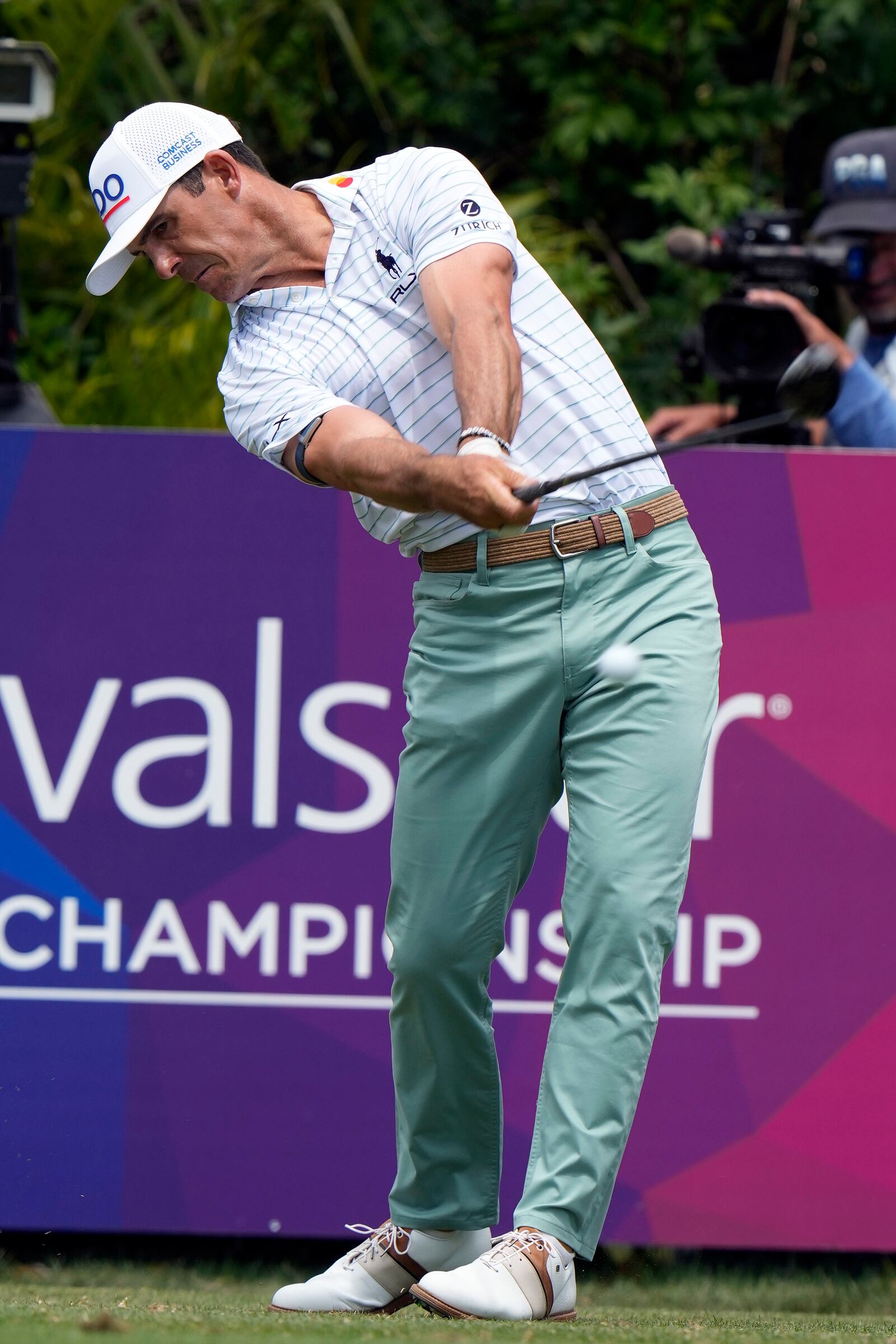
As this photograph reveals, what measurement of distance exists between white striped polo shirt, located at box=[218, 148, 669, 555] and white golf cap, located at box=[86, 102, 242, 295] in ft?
0.71

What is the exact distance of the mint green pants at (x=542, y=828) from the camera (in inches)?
106

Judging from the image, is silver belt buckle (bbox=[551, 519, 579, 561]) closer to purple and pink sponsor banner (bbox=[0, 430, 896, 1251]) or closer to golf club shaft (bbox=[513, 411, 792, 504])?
golf club shaft (bbox=[513, 411, 792, 504])

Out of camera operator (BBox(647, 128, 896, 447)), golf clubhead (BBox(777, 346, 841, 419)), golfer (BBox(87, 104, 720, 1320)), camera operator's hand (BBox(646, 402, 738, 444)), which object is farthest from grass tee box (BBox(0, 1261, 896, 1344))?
camera operator's hand (BBox(646, 402, 738, 444))

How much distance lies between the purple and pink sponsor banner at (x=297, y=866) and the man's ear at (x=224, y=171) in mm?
969

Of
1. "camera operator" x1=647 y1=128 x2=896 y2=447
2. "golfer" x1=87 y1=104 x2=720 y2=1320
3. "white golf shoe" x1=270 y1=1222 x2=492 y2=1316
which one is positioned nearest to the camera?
"golfer" x1=87 y1=104 x2=720 y2=1320

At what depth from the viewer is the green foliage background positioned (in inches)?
264

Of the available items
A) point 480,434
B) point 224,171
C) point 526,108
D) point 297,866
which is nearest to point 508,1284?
point 480,434

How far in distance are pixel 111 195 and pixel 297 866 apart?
1479mm

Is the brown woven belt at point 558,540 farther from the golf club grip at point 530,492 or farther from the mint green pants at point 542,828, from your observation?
the golf club grip at point 530,492

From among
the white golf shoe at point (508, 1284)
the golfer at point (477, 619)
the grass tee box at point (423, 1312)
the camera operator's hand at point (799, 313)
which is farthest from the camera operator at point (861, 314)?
the white golf shoe at point (508, 1284)

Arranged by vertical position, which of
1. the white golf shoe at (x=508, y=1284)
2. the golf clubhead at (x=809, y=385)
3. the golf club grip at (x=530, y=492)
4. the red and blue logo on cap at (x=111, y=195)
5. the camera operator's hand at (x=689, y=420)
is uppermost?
the red and blue logo on cap at (x=111, y=195)

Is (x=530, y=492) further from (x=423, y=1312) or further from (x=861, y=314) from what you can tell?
(x=861, y=314)

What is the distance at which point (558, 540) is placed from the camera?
278cm

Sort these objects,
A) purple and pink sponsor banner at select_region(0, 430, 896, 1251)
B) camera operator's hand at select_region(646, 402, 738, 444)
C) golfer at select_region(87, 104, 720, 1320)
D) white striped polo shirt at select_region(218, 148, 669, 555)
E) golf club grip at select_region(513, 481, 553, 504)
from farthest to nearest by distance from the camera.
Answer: camera operator's hand at select_region(646, 402, 738, 444) → purple and pink sponsor banner at select_region(0, 430, 896, 1251) → white striped polo shirt at select_region(218, 148, 669, 555) → golfer at select_region(87, 104, 720, 1320) → golf club grip at select_region(513, 481, 553, 504)
